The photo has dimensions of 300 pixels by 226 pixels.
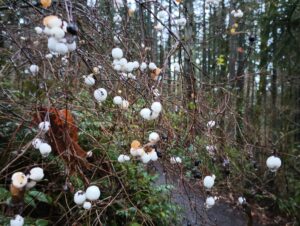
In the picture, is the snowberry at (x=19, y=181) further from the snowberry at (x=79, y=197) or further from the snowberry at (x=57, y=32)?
the snowberry at (x=57, y=32)

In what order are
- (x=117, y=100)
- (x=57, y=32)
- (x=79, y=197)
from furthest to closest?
1. (x=117, y=100)
2. (x=79, y=197)
3. (x=57, y=32)

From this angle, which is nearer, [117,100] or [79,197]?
[79,197]

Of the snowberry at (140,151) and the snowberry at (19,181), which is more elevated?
the snowberry at (19,181)

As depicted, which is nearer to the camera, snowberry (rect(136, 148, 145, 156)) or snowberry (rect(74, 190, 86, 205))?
snowberry (rect(74, 190, 86, 205))

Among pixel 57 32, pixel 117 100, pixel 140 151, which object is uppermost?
pixel 57 32

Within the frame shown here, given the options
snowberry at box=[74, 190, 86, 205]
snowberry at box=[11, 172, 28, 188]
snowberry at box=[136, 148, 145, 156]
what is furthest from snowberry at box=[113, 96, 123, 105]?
snowberry at box=[11, 172, 28, 188]

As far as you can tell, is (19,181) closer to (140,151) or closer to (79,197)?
(79,197)

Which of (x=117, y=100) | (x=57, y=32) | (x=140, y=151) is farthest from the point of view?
(x=117, y=100)

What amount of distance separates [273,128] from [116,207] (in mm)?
4006

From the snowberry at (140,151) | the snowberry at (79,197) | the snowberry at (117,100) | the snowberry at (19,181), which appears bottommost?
the snowberry at (79,197)

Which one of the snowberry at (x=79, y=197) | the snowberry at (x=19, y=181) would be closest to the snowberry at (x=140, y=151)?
the snowberry at (x=79, y=197)

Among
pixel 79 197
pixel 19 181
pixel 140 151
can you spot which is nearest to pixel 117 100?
pixel 140 151

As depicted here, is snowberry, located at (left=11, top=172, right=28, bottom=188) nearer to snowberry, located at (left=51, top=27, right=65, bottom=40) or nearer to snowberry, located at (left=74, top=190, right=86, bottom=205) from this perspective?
snowberry, located at (left=74, top=190, right=86, bottom=205)

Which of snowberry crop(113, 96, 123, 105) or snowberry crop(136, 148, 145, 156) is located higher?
snowberry crop(113, 96, 123, 105)
